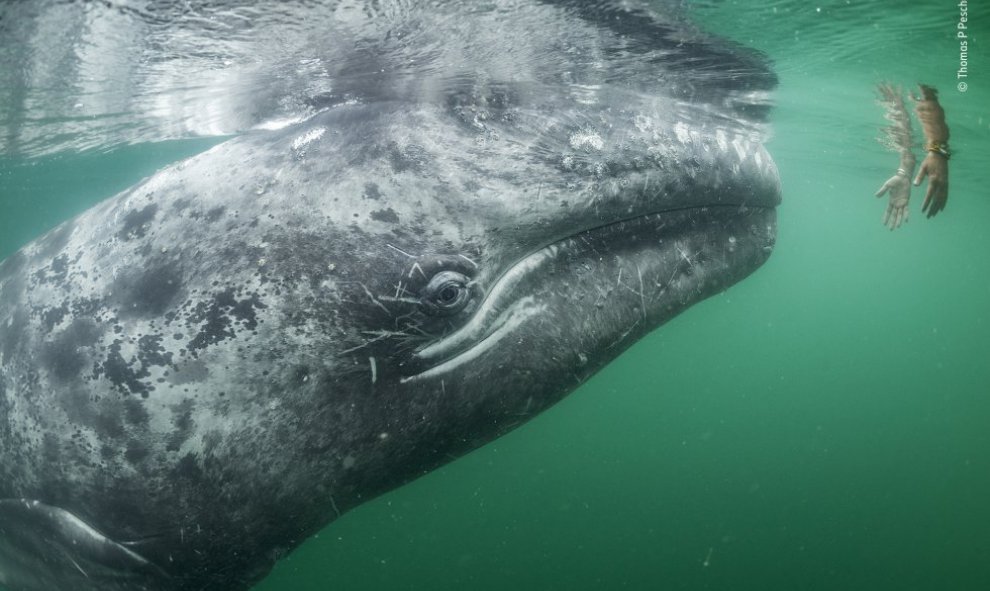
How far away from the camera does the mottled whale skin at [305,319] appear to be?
2730mm

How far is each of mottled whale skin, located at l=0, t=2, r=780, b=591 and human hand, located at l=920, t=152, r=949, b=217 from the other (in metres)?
3.90

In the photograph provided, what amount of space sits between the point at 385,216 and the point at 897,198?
6.70 m

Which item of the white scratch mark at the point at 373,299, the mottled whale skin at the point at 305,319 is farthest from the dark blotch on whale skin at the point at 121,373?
the white scratch mark at the point at 373,299

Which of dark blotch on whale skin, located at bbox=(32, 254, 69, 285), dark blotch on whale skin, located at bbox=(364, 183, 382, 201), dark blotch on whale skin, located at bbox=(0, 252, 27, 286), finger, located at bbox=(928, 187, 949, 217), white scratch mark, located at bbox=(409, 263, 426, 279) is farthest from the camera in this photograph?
finger, located at bbox=(928, 187, 949, 217)

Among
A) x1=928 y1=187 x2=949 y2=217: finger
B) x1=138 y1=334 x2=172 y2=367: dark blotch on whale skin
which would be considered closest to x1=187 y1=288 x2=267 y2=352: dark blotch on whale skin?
x1=138 y1=334 x2=172 y2=367: dark blotch on whale skin

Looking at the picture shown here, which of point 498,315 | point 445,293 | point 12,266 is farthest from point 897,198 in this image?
point 12,266

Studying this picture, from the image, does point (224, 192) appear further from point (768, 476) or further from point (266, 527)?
point (768, 476)

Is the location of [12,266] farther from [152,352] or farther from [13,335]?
[152,352]

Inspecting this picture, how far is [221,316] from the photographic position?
9.03 feet

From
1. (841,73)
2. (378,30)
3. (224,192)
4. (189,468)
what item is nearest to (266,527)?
(189,468)

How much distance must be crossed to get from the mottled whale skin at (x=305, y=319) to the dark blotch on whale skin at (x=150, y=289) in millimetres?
13

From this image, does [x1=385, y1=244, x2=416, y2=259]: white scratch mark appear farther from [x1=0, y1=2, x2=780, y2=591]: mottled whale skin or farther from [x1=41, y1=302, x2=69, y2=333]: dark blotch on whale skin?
[x1=41, y1=302, x2=69, y2=333]: dark blotch on whale skin

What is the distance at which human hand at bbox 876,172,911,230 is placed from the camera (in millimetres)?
6656

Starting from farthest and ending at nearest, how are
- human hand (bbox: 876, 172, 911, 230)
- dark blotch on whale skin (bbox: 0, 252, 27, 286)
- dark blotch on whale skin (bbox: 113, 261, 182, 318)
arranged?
human hand (bbox: 876, 172, 911, 230), dark blotch on whale skin (bbox: 0, 252, 27, 286), dark blotch on whale skin (bbox: 113, 261, 182, 318)
